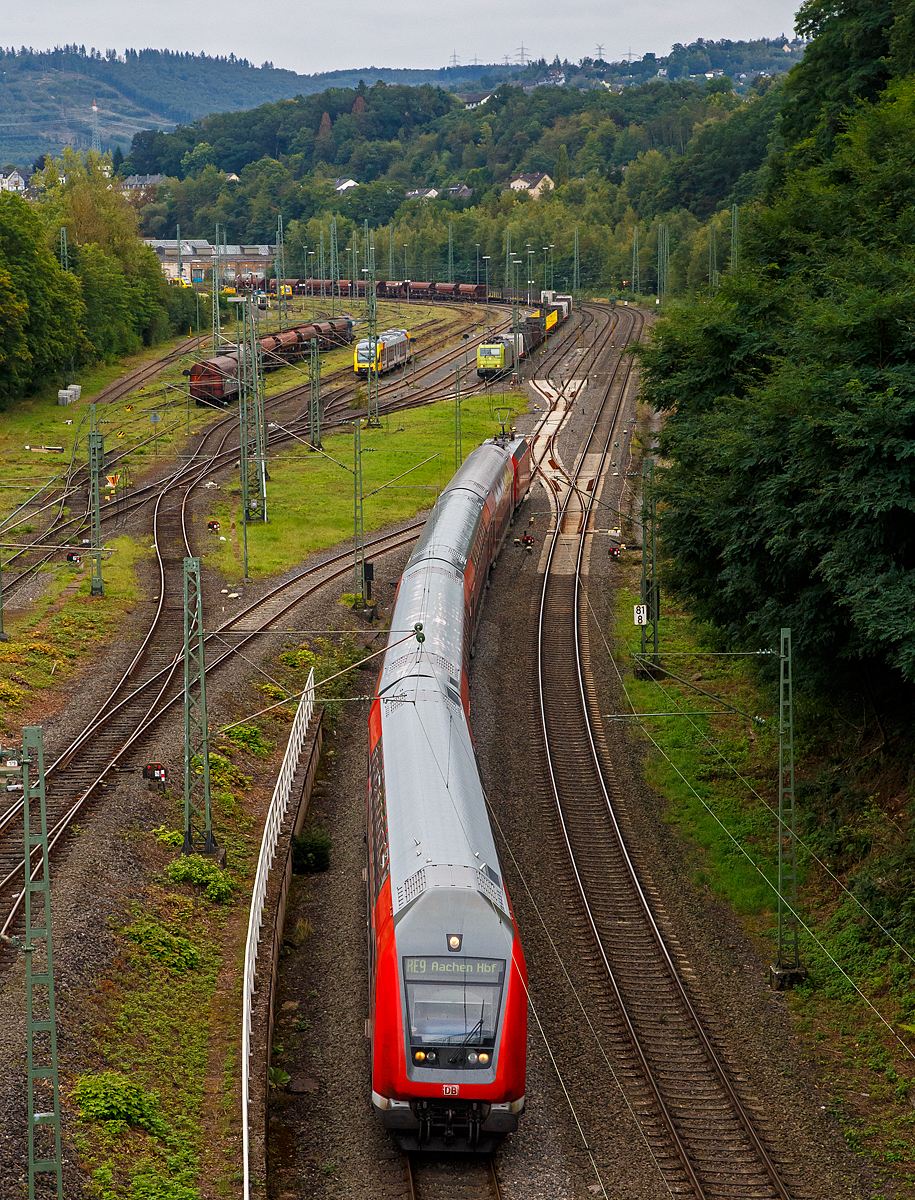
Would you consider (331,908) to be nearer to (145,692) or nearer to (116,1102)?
(116,1102)

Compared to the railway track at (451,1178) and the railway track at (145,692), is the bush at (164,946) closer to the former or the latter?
the railway track at (145,692)

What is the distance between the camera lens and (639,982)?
2333 centimetres

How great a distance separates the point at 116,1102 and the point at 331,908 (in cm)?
813

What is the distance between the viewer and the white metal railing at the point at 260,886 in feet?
59.9

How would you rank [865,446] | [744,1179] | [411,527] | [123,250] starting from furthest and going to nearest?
[123,250], [411,527], [865,446], [744,1179]

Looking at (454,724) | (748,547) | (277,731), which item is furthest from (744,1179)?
(277,731)

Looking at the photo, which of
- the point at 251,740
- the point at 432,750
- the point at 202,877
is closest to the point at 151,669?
the point at 251,740

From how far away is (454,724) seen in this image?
24.0 metres

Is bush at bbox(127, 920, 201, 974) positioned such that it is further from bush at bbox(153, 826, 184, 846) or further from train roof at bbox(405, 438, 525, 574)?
train roof at bbox(405, 438, 525, 574)

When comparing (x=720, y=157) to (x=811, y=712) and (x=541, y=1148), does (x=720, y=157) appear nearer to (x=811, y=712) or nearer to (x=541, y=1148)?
(x=811, y=712)

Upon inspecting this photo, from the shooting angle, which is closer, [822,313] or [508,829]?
[822,313]

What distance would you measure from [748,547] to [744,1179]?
1347 centimetres

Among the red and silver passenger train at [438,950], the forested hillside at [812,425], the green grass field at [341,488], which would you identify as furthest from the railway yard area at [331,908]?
the forested hillside at [812,425]

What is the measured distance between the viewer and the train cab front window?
17.2 m
